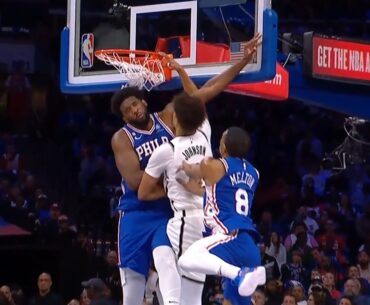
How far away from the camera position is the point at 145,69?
34.7 ft

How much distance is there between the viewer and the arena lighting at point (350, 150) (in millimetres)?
14297

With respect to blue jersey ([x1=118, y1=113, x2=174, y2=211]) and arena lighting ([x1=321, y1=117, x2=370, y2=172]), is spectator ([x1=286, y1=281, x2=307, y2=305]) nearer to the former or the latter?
arena lighting ([x1=321, y1=117, x2=370, y2=172])

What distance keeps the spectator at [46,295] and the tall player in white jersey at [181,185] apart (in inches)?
217

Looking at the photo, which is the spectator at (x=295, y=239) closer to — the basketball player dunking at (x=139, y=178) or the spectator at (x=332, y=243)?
the spectator at (x=332, y=243)

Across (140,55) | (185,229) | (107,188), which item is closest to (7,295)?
(140,55)

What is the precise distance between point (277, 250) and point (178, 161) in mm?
7563

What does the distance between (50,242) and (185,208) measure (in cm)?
741

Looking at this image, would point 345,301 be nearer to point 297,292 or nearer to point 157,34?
point 297,292

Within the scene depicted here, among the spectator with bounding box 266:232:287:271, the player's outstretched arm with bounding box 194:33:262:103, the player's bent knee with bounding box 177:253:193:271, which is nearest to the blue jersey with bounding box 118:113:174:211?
the player's outstretched arm with bounding box 194:33:262:103

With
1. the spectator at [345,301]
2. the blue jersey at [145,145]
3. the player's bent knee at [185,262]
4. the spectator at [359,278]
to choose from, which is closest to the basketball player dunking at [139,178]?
the blue jersey at [145,145]

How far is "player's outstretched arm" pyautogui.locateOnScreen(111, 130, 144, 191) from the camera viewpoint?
9.78 m

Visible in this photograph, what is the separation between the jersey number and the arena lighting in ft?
16.4

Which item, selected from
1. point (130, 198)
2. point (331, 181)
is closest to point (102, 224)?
point (331, 181)

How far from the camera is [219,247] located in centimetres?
927
